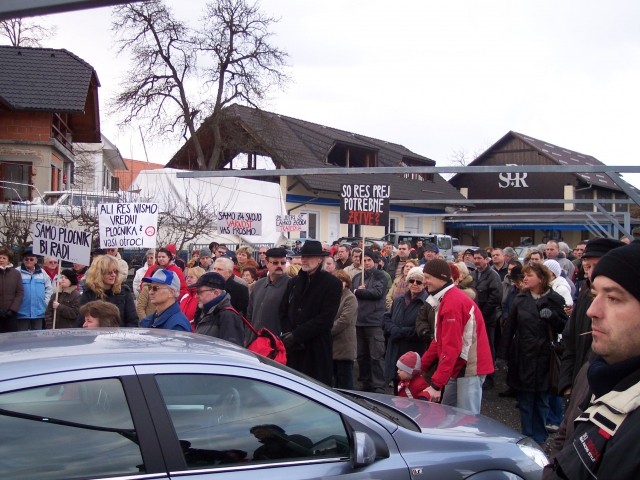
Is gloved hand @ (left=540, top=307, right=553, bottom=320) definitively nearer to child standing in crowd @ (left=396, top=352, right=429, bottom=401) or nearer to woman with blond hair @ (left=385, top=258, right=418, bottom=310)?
child standing in crowd @ (left=396, top=352, right=429, bottom=401)

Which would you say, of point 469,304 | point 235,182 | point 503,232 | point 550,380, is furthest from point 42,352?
point 503,232

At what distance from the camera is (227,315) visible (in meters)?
5.52

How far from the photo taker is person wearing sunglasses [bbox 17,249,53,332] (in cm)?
941

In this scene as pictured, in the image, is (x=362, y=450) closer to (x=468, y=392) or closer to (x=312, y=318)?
(x=468, y=392)

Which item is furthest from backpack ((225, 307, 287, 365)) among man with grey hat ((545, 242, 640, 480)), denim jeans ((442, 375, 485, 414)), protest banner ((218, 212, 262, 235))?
protest banner ((218, 212, 262, 235))

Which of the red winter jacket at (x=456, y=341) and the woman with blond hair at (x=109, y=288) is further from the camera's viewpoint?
the woman with blond hair at (x=109, y=288)

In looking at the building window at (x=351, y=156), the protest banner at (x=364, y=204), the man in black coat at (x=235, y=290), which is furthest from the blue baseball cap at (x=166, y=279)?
the building window at (x=351, y=156)

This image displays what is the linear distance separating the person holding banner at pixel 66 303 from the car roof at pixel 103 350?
185 inches

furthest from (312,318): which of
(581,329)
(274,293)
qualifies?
(581,329)

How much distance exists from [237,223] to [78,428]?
546 inches

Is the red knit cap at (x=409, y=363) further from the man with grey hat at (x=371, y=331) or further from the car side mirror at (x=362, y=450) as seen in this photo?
the man with grey hat at (x=371, y=331)

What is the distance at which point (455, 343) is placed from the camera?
5.48 metres

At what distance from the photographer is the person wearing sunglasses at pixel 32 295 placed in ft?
30.9

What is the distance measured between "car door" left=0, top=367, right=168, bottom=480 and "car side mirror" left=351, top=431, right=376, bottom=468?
899 mm
